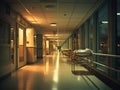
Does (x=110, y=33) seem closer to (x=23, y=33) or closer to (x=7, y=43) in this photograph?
(x=7, y=43)

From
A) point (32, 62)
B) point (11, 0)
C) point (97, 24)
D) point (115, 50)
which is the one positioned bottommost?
point (32, 62)

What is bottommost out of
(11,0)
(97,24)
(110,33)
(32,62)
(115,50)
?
(32,62)

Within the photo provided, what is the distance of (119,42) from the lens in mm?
5988

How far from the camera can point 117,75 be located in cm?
604

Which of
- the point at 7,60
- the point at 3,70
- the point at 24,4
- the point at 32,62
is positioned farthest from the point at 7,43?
the point at 32,62

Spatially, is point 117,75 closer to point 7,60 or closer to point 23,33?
point 7,60

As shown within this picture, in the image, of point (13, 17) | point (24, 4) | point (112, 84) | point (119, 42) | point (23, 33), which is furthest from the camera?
point (23, 33)

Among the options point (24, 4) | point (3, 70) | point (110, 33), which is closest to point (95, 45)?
point (110, 33)

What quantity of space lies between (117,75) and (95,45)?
3468 mm

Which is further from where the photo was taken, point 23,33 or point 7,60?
point 23,33

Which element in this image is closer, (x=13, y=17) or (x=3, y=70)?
(x=3, y=70)

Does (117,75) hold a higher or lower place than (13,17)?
lower

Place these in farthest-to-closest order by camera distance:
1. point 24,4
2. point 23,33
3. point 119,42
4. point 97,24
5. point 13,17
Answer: point 23,33, point 97,24, point 13,17, point 24,4, point 119,42

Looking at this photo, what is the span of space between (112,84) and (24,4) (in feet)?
14.3
